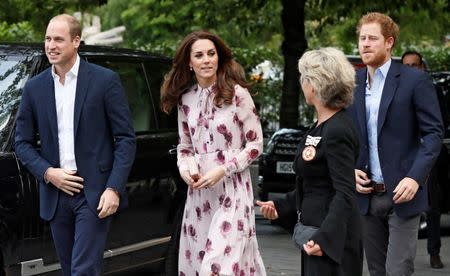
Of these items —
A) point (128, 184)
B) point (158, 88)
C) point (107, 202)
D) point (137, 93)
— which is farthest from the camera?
point (158, 88)

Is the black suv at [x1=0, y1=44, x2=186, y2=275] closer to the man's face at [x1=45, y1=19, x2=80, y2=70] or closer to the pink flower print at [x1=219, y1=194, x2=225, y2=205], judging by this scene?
the man's face at [x1=45, y1=19, x2=80, y2=70]

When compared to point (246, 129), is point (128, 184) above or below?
below

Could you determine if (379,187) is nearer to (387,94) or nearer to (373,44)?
(387,94)

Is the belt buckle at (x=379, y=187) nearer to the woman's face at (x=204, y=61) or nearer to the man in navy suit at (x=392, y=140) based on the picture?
the man in navy suit at (x=392, y=140)

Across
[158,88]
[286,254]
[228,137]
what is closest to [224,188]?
[228,137]

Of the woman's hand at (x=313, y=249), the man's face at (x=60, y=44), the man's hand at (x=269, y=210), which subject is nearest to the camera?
the woman's hand at (x=313, y=249)

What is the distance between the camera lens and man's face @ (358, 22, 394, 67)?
674cm

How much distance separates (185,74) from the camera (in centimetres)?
695

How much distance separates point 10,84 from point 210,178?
6.37 ft

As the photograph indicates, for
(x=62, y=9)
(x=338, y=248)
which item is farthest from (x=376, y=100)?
(x=62, y=9)

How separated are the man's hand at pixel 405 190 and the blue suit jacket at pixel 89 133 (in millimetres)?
1516

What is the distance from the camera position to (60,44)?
21.6 feet

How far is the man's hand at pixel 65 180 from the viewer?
21.2ft


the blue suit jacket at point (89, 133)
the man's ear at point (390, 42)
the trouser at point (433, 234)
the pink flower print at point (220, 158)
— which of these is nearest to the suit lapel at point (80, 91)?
the blue suit jacket at point (89, 133)
